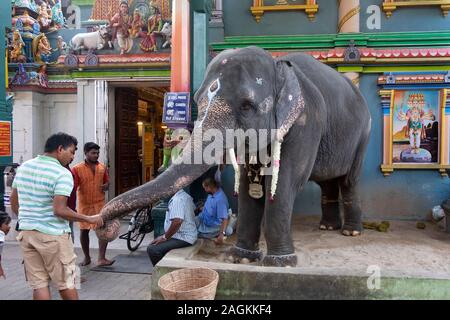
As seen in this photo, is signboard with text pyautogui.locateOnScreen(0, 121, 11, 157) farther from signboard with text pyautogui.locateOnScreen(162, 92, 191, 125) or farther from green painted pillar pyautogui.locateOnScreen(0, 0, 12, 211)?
signboard with text pyautogui.locateOnScreen(162, 92, 191, 125)

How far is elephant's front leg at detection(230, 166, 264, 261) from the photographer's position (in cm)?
380

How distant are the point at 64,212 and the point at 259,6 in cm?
441

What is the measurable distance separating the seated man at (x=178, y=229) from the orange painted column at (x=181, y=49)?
1.55m

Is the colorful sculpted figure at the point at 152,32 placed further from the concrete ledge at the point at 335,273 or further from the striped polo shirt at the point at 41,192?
the striped polo shirt at the point at 41,192

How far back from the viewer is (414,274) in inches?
126

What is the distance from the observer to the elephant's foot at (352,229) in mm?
4684

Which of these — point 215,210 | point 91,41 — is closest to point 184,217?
point 215,210

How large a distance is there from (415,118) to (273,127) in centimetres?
338

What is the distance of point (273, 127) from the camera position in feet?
11.0

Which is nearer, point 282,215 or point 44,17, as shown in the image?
point 282,215

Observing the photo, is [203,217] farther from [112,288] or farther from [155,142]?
[155,142]

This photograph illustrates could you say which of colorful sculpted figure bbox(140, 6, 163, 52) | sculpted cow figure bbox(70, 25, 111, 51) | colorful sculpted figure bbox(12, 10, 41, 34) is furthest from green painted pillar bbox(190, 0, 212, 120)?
colorful sculpted figure bbox(12, 10, 41, 34)

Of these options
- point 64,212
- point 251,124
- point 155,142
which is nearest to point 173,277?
point 64,212

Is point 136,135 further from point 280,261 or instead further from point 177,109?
point 280,261
